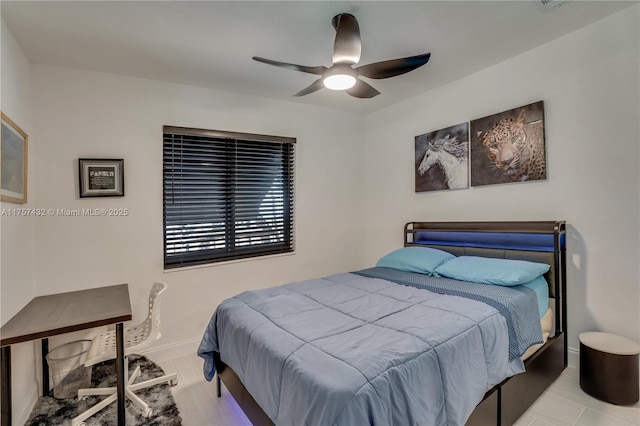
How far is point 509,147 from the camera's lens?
278 centimetres

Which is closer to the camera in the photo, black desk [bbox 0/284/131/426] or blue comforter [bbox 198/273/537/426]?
blue comforter [bbox 198/273/537/426]

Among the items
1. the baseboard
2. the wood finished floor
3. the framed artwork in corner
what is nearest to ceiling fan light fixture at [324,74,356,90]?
the framed artwork in corner

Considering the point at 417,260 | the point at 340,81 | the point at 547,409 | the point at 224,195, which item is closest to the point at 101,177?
the point at 224,195

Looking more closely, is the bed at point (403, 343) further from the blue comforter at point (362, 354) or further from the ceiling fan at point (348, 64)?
the ceiling fan at point (348, 64)

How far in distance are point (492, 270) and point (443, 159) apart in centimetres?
139

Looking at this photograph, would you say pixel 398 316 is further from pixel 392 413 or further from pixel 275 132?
pixel 275 132

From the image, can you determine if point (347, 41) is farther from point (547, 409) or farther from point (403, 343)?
point (547, 409)

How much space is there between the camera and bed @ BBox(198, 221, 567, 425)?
1.25 metres

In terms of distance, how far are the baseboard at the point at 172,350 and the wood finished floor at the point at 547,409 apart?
0.58 m

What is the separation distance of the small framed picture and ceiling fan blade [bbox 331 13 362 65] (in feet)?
7.05

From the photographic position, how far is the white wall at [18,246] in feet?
6.25

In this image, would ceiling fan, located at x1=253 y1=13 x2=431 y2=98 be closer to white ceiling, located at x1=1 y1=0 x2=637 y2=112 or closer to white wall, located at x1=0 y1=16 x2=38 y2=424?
white ceiling, located at x1=1 y1=0 x2=637 y2=112

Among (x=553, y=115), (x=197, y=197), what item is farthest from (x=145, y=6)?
(x=553, y=115)

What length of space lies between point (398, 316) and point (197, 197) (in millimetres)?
2318
